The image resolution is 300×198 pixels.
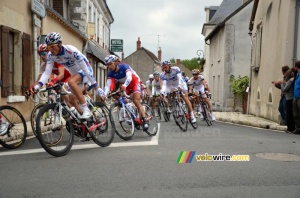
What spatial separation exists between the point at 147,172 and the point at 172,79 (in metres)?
6.90

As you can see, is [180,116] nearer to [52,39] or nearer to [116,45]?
[52,39]

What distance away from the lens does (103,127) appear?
730 cm

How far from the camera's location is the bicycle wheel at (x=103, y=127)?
714 centimetres

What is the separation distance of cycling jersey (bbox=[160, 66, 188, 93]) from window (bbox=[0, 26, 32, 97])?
474 centimetres

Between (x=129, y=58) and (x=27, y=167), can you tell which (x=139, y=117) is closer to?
(x=27, y=167)

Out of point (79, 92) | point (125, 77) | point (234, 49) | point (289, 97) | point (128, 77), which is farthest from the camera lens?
point (234, 49)

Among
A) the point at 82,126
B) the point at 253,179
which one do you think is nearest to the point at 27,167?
the point at 82,126

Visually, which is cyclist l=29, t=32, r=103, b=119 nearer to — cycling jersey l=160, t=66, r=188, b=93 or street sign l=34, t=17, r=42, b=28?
cycling jersey l=160, t=66, r=188, b=93

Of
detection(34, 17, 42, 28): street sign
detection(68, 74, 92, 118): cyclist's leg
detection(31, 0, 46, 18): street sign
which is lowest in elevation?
detection(68, 74, 92, 118): cyclist's leg

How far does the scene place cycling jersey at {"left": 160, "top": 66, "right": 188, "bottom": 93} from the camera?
10992 mm

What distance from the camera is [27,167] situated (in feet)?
17.7

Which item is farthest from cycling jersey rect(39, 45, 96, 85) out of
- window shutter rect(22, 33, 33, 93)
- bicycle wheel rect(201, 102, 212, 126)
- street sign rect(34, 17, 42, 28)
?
street sign rect(34, 17, 42, 28)

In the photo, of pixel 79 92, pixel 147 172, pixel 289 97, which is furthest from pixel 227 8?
pixel 147 172

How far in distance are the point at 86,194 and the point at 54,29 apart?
14.0m
